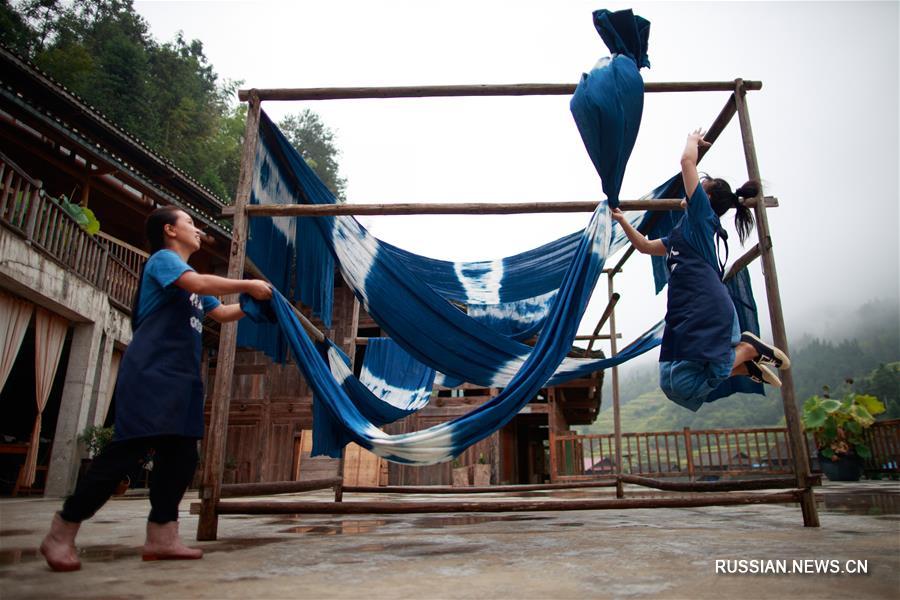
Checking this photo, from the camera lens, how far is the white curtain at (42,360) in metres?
7.34

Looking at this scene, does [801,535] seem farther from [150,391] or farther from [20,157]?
[20,157]

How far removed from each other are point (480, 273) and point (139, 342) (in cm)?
256

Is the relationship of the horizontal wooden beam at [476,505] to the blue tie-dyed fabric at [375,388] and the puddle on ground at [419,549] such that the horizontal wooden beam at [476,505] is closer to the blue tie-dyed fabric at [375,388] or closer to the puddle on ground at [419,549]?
the puddle on ground at [419,549]

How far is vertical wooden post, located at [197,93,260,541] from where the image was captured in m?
2.40

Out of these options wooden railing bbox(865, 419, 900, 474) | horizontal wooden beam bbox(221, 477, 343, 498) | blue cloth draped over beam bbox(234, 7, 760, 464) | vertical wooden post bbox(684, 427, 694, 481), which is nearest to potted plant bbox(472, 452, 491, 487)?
vertical wooden post bbox(684, 427, 694, 481)

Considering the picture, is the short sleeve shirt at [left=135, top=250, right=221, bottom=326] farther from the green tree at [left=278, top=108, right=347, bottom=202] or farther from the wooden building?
the green tree at [left=278, top=108, right=347, bottom=202]

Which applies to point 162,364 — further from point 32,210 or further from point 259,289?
point 32,210

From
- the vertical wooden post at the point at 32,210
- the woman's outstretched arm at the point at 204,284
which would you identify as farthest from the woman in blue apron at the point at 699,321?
the vertical wooden post at the point at 32,210

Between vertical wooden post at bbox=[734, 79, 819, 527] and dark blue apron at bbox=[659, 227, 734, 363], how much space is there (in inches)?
21.0

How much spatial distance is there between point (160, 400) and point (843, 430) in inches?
427

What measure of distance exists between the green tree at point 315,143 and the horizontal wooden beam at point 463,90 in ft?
76.7

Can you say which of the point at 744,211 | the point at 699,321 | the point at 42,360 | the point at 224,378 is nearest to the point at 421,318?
the point at 224,378

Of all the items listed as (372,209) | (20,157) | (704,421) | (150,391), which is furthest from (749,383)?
(704,421)

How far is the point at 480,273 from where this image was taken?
4098 millimetres
